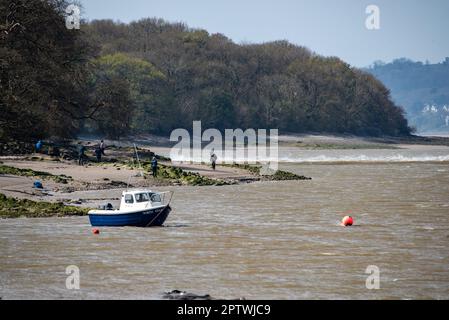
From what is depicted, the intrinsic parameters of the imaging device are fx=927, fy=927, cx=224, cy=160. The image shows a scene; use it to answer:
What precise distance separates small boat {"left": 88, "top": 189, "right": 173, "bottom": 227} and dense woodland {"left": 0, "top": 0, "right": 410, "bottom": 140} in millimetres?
22346

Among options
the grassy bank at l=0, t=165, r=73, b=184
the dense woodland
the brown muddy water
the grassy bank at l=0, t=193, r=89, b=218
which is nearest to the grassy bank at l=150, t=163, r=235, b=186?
the grassy bank at l=0, t=165, r=73, b=184

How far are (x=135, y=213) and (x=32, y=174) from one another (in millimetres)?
17902

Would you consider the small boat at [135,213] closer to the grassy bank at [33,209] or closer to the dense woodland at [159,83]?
the grassy bank at [33,209]

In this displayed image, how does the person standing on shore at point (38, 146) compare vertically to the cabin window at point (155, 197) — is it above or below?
above

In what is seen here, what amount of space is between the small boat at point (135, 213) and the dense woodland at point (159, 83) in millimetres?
22346

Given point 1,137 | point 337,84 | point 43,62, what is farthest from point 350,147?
point 1,137

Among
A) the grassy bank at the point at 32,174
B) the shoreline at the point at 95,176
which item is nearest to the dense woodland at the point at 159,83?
the shoreline at the point at 95,176

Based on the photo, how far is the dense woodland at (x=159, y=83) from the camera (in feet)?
215

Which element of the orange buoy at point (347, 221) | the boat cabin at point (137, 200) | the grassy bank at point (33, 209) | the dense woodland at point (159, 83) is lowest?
the orange buoy at point (347, 221)

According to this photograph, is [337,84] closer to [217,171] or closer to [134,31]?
[134,31]

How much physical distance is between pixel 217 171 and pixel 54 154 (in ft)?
38.7

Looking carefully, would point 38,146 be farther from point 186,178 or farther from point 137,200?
point 137,200

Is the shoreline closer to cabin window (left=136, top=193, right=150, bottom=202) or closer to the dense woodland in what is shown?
the dense woodland

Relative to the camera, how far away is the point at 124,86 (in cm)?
7562
